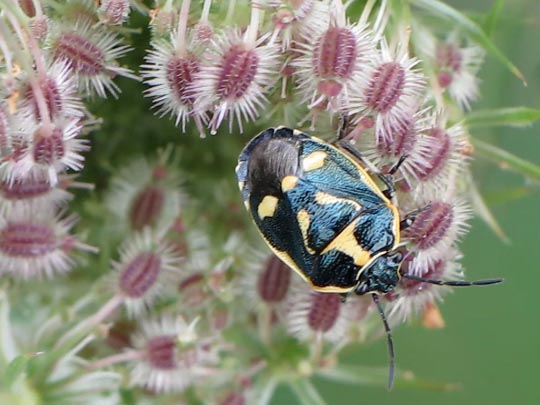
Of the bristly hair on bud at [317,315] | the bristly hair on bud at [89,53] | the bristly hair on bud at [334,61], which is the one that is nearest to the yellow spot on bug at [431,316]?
the bristly hair on bud at [317,315]

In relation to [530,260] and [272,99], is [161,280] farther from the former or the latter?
[530,260]

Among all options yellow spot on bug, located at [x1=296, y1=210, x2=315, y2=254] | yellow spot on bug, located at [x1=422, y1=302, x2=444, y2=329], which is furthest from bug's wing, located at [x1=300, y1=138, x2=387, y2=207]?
yellow spot on bug, located at [x1=422, y1=302, x2=444, y2=329]

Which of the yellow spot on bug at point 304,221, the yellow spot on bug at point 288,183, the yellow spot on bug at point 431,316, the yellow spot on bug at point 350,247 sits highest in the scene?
the yellow spot on bug at point 288,183

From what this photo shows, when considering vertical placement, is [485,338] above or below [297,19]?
below

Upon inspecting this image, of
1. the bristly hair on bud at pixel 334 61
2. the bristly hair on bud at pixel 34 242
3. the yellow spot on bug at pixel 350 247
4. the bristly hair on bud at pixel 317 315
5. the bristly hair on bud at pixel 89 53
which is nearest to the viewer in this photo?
the bristly hair on bud at pixel 334 61

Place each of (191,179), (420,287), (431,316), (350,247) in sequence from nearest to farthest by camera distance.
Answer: (350,247) → (420,287) → (431,316) → (191,179)

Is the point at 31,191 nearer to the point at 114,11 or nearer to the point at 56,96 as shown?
the point at 56,96

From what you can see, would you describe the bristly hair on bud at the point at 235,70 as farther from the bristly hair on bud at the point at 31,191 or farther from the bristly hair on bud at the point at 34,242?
the bristly hair on bud at the point at 34,242

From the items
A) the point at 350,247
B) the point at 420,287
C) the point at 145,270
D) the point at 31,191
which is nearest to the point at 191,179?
the point at 145,270
